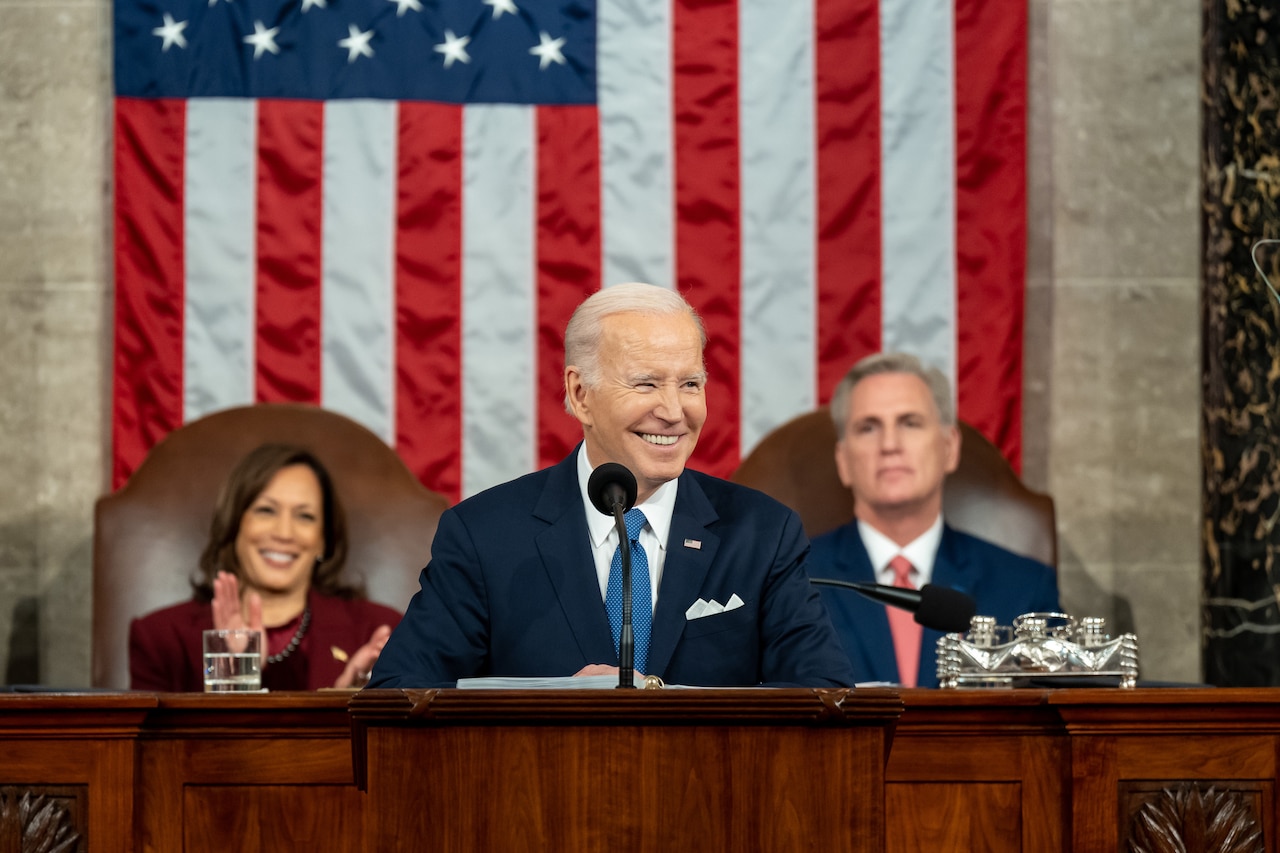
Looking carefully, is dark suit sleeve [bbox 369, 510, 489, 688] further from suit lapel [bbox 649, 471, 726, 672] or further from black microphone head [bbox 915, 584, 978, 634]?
black microphone head [bbox 915, 584, 978, 634]

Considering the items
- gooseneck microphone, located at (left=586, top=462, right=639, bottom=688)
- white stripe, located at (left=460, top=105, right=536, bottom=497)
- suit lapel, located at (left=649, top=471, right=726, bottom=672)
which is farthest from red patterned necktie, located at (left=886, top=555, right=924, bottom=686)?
gooseneck microphone, located at (left=586, top=462, right=639, bottom=688)

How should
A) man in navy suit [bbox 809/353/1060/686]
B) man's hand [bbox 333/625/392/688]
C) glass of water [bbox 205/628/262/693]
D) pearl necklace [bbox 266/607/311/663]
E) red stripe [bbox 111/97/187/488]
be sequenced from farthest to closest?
red stripe [bbox 111/97/187/488], man in navy suit [bbox 809/353/1060/686], pearl necklace [bbox 266/607/311/663], man's hand [bbox 333/625/392/688], glass of water [bbox 205/628/262/693]

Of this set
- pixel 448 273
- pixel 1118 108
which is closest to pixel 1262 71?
pixel 1118 108

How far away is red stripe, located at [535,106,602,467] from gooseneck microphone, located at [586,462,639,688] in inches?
123

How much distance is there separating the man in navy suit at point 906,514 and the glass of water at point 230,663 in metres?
1.73

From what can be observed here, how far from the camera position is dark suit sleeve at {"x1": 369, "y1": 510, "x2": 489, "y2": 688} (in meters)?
2.79

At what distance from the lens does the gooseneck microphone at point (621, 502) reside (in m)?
2.40

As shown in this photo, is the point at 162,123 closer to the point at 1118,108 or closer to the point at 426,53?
the point at 426,53

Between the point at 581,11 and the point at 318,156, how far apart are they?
1.03 m

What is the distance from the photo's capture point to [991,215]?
5.59 meters

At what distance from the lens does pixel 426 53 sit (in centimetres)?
562

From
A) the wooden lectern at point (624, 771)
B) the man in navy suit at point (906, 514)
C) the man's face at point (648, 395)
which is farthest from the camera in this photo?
the man in navy suit at point (906, 514)

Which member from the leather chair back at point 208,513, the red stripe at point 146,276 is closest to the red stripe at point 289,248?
the red stripe at point 146,276

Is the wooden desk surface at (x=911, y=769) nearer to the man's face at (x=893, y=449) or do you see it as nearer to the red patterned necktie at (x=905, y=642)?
the red patterned necktie at (x=905, y=642)
